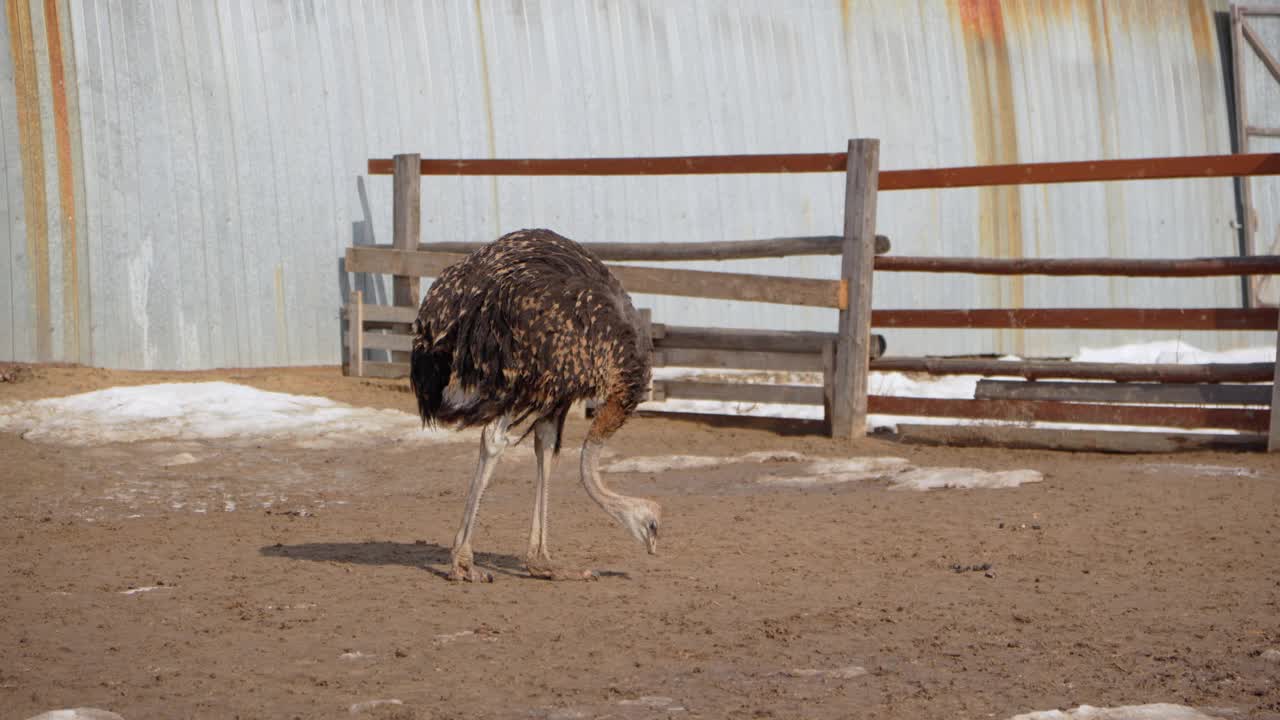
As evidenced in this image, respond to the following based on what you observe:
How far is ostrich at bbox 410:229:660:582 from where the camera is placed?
19.7ft

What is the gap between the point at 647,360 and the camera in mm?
6305

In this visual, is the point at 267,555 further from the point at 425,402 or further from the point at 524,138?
the point at 524,138

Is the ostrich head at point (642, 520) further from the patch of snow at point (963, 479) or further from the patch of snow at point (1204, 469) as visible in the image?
the patch of snow at point (1204, 469)

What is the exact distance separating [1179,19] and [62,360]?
1583cm

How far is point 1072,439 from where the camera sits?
32.1ft

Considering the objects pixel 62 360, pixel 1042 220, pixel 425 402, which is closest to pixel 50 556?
pixel 425 402

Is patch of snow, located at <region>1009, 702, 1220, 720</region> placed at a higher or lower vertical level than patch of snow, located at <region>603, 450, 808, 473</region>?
lower

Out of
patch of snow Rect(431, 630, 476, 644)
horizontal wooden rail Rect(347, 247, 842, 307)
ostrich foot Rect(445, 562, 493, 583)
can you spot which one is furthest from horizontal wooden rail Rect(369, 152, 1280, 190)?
patch of snow Rect(431, 630, 476, 644)

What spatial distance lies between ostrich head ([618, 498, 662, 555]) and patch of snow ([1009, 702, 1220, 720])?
2072mm

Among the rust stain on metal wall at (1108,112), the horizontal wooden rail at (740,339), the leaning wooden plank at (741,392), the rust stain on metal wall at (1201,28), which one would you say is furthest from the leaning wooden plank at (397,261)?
the rust stain on metal wall at (1201,28)

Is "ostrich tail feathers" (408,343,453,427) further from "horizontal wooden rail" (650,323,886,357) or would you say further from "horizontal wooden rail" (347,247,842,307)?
"horizontal wooden rail" (650,323,886,357)

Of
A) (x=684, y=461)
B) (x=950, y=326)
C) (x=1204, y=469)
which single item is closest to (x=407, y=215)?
(x=684, y=461)

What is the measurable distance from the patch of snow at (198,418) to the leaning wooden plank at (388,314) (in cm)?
152

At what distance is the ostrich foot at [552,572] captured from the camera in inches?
245
